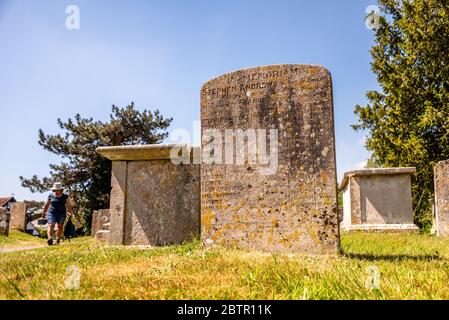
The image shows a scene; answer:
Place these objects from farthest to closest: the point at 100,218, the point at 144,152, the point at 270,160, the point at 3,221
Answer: the point at 100,218, the point at 3,221, the point at 144,152, the point at 270,160

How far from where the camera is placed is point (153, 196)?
671 centimetres

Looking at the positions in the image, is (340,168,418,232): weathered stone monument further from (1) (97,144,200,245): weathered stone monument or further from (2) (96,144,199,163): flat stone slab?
(2) (96,144,199,163): flat stone slab

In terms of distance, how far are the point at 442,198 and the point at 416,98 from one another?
23.6ft

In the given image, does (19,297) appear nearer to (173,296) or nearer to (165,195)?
(173,296)

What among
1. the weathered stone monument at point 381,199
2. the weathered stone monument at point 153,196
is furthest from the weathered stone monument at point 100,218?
the weathered stone monument at point 381,199

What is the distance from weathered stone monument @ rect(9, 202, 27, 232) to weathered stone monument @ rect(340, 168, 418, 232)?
15308 millimetres

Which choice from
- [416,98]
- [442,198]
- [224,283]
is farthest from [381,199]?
[224,283]

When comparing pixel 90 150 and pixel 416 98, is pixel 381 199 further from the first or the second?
pixel 90 150

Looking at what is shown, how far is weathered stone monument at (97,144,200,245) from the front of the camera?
6.53 m

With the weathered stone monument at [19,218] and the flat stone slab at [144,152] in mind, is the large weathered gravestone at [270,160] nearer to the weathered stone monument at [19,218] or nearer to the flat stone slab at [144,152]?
the flat stone slab at [144,152]

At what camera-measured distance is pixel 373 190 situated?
10.6 meters

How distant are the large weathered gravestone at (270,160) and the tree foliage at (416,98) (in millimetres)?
11134

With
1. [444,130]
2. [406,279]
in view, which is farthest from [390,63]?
[406,279]
